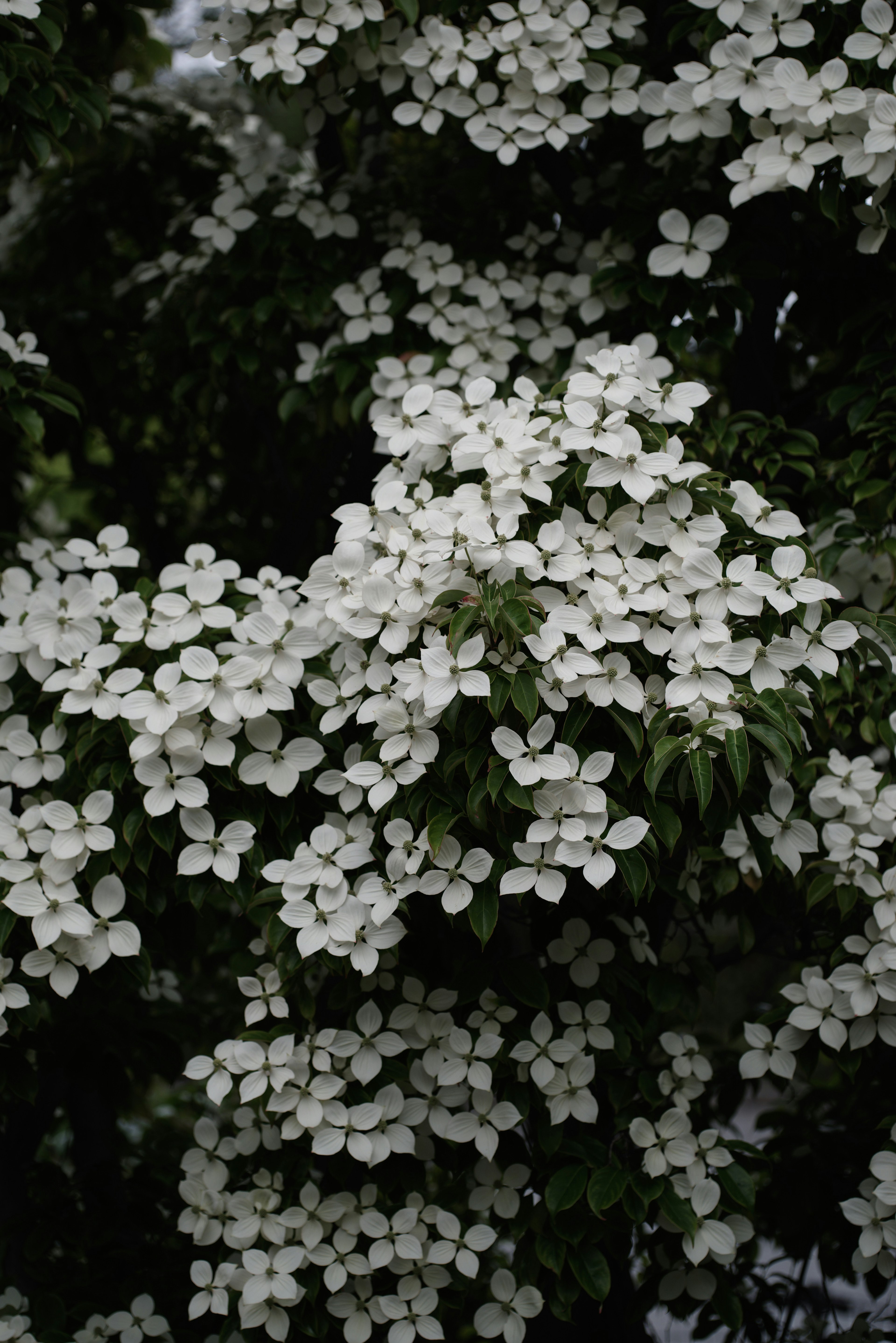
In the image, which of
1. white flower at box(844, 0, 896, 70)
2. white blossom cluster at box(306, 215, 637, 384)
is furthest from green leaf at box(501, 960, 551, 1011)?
white flower at box(844, 0, 896, 70)

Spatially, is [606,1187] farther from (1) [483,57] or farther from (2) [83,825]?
(1) [483,57]

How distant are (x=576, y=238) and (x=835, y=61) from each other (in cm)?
77

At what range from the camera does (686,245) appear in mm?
2369

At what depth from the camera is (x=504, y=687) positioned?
1617 millimetres

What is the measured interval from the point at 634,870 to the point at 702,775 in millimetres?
179

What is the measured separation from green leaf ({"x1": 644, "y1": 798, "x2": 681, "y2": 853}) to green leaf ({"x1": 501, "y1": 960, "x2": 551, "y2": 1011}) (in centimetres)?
37

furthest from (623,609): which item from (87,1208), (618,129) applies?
(87,1208)

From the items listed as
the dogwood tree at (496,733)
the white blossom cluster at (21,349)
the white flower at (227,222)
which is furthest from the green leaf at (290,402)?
the white blossom cluster at (21,349)

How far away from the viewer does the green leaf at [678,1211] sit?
6.08 ft

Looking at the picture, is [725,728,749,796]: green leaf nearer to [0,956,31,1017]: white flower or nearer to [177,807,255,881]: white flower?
[177,807,255,881]: white flower

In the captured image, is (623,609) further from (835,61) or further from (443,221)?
(443,221)

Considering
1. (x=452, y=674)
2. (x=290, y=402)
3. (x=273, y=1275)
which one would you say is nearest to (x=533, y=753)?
(x=452, y=674)

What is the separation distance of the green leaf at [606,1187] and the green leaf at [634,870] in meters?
0.58

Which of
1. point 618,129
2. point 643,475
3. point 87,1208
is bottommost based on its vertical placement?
point 87,1208
